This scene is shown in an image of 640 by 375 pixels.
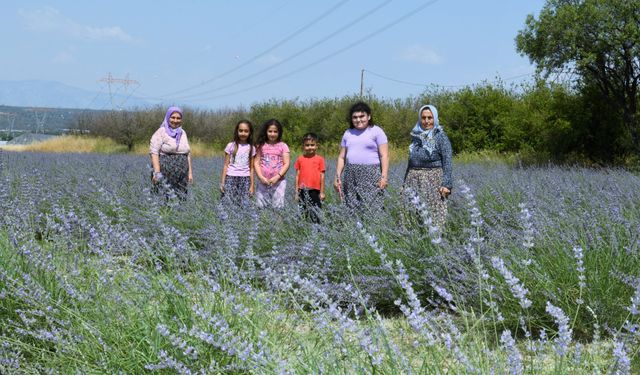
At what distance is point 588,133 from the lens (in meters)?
17.2

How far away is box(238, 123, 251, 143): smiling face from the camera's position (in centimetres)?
691

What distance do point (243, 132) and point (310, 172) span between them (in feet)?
2.60

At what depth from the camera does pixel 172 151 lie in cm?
736

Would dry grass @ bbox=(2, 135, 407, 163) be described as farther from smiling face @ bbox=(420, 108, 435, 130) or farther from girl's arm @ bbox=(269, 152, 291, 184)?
smiling face @ bbox=(420, 108, 435, 130)

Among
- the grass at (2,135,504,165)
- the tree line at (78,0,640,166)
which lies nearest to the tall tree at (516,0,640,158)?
the tree line at (78,0,640,166)

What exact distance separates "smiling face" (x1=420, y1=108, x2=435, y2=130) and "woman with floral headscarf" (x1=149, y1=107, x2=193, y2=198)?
8.80ft

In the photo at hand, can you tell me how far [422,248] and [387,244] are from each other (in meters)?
0.24

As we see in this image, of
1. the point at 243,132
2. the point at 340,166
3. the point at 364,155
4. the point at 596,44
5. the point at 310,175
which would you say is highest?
the point at 596,44

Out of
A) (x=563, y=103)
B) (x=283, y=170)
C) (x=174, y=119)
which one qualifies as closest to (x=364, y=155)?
(x=283, y=170)

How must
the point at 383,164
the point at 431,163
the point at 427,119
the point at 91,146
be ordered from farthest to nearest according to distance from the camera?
the point at 91,146
the point at 383,164
the point at 431,163
the point at 427,119

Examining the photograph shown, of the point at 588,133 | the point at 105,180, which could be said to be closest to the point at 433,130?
the point at 105,180

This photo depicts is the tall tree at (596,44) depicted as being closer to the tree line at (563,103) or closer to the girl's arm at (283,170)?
the tree line at (563,103)

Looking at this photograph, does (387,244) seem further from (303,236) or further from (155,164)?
(155,164)

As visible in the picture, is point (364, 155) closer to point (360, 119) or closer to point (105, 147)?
point (360, 119)
